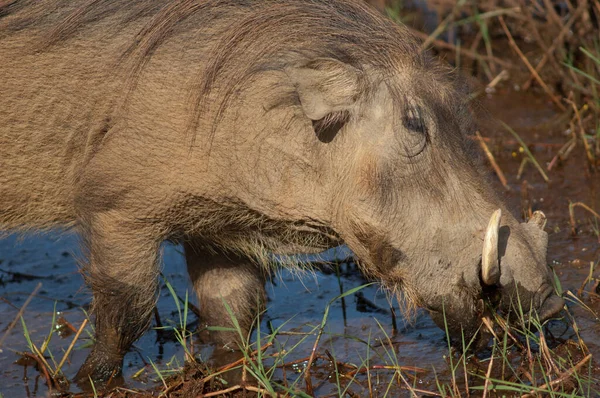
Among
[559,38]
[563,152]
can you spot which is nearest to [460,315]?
[563,152]

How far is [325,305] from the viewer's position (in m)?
3.71

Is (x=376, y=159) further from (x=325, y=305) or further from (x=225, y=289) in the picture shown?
(x=325, y=305)

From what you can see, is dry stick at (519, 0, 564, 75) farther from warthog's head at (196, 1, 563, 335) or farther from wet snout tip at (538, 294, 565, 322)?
wet snout tip at (538, 294, 565, 322)

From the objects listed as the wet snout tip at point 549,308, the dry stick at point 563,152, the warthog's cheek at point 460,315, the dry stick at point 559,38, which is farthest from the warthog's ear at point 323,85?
the dry stick at point 559,38

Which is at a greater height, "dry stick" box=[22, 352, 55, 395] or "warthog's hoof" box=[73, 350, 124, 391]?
"dry stick" box=[22, 352, 55, 395]

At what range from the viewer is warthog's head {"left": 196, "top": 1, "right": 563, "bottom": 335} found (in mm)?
2656

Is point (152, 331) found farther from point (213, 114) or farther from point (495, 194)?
point (495, 194)

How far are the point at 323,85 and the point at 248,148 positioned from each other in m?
0.31

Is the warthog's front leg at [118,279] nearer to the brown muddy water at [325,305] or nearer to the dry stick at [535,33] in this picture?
the brown muddy water at [325,305]

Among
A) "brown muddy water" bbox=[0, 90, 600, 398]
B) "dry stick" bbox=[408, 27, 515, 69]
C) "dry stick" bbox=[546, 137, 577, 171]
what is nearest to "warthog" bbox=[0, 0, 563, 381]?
"brown muddy water" bbox=[0, 90, 600, 398]

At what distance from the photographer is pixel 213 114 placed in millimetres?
2764

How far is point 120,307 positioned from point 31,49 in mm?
838

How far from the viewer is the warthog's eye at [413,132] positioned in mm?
2660

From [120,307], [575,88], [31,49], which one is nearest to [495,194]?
[120,307]
